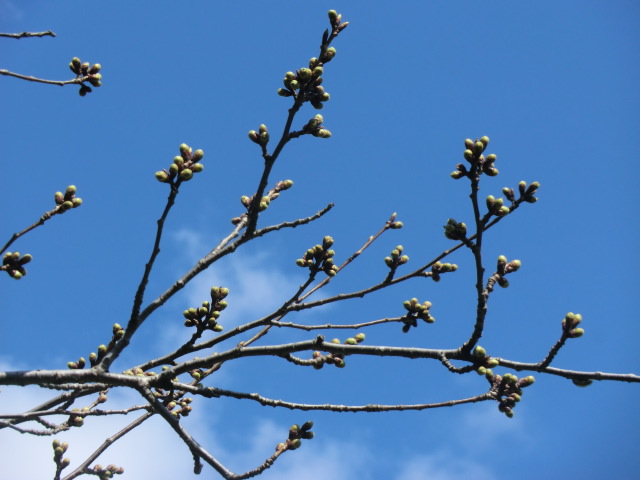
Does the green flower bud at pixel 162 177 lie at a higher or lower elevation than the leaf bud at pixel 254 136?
lower

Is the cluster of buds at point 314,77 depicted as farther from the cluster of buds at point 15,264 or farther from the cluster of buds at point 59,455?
the cluster of buds at point 59,455

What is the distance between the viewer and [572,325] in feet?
9.62

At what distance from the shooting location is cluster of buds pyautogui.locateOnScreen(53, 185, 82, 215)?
364 centimetres

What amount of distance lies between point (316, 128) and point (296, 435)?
218 cm

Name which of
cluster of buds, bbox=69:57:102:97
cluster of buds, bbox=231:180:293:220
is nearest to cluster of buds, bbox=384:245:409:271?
cluster of buds, bbox=231:180:293:220

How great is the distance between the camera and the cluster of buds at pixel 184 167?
295 centimetres

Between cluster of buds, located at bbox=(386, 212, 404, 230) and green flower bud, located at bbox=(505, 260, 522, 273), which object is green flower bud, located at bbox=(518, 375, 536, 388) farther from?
cluster of buds, located at bbox=(386, 212, 404, 230)

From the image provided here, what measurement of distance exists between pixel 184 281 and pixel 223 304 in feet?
1.69

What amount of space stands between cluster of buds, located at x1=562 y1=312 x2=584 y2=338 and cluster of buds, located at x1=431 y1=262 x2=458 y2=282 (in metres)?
1.14

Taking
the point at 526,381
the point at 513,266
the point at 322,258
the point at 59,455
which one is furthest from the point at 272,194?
the point at 59,455

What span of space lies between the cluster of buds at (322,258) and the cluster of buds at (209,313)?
0.65 m

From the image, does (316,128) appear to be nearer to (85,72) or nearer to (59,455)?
(85,72)

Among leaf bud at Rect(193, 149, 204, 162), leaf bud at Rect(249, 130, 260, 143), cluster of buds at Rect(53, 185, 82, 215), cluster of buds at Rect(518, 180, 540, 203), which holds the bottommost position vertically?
cluster of buds at Rect(518, 180, 540, 203)

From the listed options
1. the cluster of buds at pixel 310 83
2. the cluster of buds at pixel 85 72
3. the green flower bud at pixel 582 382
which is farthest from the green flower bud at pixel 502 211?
the cluster of buds at pixel 85 72
